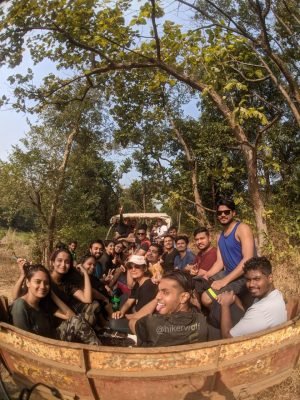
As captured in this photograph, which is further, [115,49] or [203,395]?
[115,49]

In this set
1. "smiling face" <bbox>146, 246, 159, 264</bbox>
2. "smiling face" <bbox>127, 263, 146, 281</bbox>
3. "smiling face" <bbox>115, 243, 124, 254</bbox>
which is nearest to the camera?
"smiling face" <bbox>127, 263, 146, 281</bbox>

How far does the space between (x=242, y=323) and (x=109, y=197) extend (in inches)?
950

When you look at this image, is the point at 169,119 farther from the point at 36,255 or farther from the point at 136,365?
the point at 136,365

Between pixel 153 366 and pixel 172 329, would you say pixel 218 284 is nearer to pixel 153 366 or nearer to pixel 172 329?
pixel 172 329

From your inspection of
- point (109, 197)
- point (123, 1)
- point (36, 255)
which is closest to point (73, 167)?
point (36, 255)

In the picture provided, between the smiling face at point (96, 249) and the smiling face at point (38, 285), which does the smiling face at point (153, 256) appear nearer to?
the smiling face at point (96, 249)

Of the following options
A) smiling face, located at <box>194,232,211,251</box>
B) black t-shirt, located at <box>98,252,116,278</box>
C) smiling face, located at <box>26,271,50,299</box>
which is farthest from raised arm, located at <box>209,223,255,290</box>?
black t-shirt, located at <box>98,252,116,278</box>

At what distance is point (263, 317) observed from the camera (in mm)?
3508

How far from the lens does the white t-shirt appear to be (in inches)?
137

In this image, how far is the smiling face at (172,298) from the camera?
334 cm

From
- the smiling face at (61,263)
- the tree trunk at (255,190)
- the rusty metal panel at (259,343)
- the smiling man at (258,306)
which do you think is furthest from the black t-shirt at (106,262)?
the rusty metal panel at (259,343)

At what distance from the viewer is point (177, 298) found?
3348 millimetres

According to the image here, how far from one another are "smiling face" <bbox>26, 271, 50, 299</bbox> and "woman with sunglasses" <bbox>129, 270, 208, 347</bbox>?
982 mm

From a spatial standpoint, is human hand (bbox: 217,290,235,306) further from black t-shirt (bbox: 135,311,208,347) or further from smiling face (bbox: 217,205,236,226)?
smiling face (bbox: 217,205,236,226)
